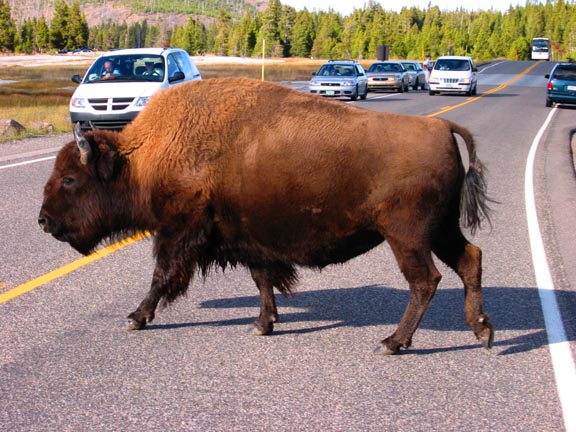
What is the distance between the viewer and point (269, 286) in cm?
548

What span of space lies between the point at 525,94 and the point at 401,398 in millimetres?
42568

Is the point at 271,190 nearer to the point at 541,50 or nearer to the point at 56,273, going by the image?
the point at 56,273

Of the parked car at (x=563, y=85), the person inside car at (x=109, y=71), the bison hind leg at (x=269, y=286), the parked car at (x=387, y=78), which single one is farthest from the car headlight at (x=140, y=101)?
the parked car at (x=387, y=78)

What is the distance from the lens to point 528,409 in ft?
13.9

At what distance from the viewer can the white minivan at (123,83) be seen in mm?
16906

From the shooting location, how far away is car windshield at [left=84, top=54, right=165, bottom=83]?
17703 millimetres

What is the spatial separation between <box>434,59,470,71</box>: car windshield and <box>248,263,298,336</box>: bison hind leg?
36385 millimetres

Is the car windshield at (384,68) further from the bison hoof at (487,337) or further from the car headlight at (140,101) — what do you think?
the bison hoof at (487,337)

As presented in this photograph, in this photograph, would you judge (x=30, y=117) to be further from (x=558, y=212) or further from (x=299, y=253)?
(x=299, y=253)

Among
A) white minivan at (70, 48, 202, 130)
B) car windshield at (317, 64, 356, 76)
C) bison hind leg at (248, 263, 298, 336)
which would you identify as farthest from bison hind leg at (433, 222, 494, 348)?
car windshield at (317, 64, 356, 76)

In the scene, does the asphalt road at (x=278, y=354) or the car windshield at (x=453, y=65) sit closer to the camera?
the asphalt road at (x=278, y=354)

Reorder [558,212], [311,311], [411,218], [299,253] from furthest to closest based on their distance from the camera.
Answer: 1. [558,212]
2. [311,311]
3. [299,253]
4. [411,218]

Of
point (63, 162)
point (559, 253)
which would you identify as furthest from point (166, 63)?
point (63, 162)

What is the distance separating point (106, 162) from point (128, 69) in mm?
13404
